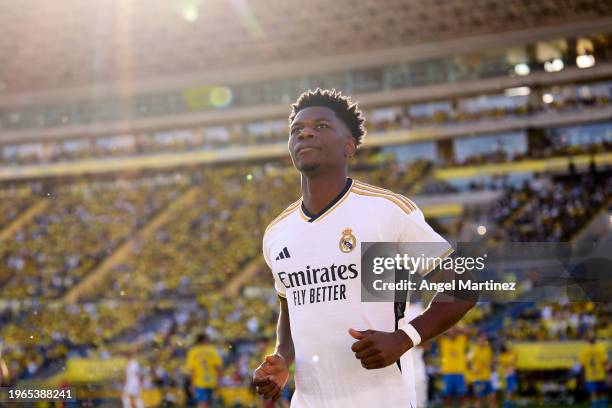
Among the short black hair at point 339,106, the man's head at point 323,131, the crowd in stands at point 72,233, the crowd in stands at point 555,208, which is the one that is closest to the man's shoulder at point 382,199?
the man's head at point 323,131

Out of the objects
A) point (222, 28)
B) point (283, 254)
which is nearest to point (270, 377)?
point (283, 254)

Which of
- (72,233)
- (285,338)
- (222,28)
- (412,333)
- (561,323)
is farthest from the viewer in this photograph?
(222,28)

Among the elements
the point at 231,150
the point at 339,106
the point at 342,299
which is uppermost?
the point at 231,150

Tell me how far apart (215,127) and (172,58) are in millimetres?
4384

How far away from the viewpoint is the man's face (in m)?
3.76

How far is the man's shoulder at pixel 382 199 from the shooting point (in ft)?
12.4

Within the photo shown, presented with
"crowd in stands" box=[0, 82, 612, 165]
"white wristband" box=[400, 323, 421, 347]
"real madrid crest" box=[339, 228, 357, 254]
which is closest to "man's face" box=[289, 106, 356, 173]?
"real madrid crest" box=[339, 228, 357, 254]

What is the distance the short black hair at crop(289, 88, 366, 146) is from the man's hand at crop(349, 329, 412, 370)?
3.41ft

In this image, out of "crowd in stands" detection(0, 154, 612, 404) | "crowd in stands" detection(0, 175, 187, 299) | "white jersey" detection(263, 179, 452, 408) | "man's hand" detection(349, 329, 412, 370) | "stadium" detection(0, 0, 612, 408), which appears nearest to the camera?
"man's hand" detection(349, 329, 412, 370)

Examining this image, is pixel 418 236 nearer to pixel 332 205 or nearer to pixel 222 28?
pixel 332 205

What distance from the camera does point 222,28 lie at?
40.1 meters

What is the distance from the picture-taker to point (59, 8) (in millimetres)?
38625

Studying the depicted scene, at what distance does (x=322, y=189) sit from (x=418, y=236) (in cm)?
49

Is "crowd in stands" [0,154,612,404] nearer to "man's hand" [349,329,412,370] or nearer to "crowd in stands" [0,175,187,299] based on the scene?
"crowd in stands" [0,175,187,299]
